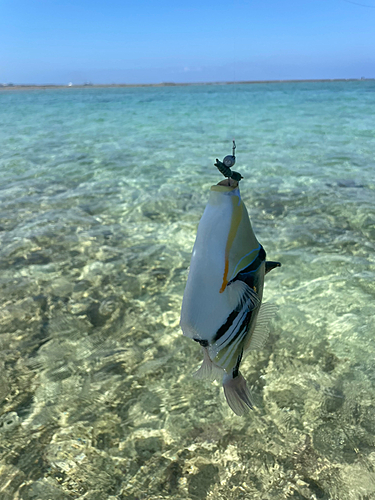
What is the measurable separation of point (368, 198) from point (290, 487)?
625cm

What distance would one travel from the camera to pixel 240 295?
889 millimetres

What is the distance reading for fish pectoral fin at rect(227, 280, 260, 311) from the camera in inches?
34.4

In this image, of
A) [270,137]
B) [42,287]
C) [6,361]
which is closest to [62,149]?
[270,137]

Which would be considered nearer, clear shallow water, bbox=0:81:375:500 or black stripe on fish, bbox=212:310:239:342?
black stripe on fish, bbox=212:310:239:342

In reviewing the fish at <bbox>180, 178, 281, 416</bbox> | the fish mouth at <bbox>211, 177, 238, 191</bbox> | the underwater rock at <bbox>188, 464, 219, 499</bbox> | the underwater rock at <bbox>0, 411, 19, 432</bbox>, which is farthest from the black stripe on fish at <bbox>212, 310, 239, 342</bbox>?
the underwater rock at <bbox>0, 411, 19, 432</bbox>

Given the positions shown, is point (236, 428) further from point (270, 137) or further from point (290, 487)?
point (270, 137)

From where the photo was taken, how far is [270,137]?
14.8 metres

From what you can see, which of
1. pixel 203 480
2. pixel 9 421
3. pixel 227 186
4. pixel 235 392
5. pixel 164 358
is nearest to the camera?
pixel 227 186

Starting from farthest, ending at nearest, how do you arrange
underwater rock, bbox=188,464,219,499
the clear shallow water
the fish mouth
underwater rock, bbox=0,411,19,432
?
underwater rock, bbox=0,411,19,432 → the clear shallow water → underwater rock, bbox=188,464,219,499 → the fish mouth

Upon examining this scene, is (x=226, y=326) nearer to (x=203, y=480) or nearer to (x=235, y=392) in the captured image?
(x=235, y=392)

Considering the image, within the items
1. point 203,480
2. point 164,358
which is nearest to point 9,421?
point 164,358

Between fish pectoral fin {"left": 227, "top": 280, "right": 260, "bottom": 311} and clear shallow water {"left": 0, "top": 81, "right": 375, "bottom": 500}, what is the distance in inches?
75.2

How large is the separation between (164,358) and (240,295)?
263cm

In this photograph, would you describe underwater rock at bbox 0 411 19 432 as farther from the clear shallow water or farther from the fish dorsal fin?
the fish dorsal fin
